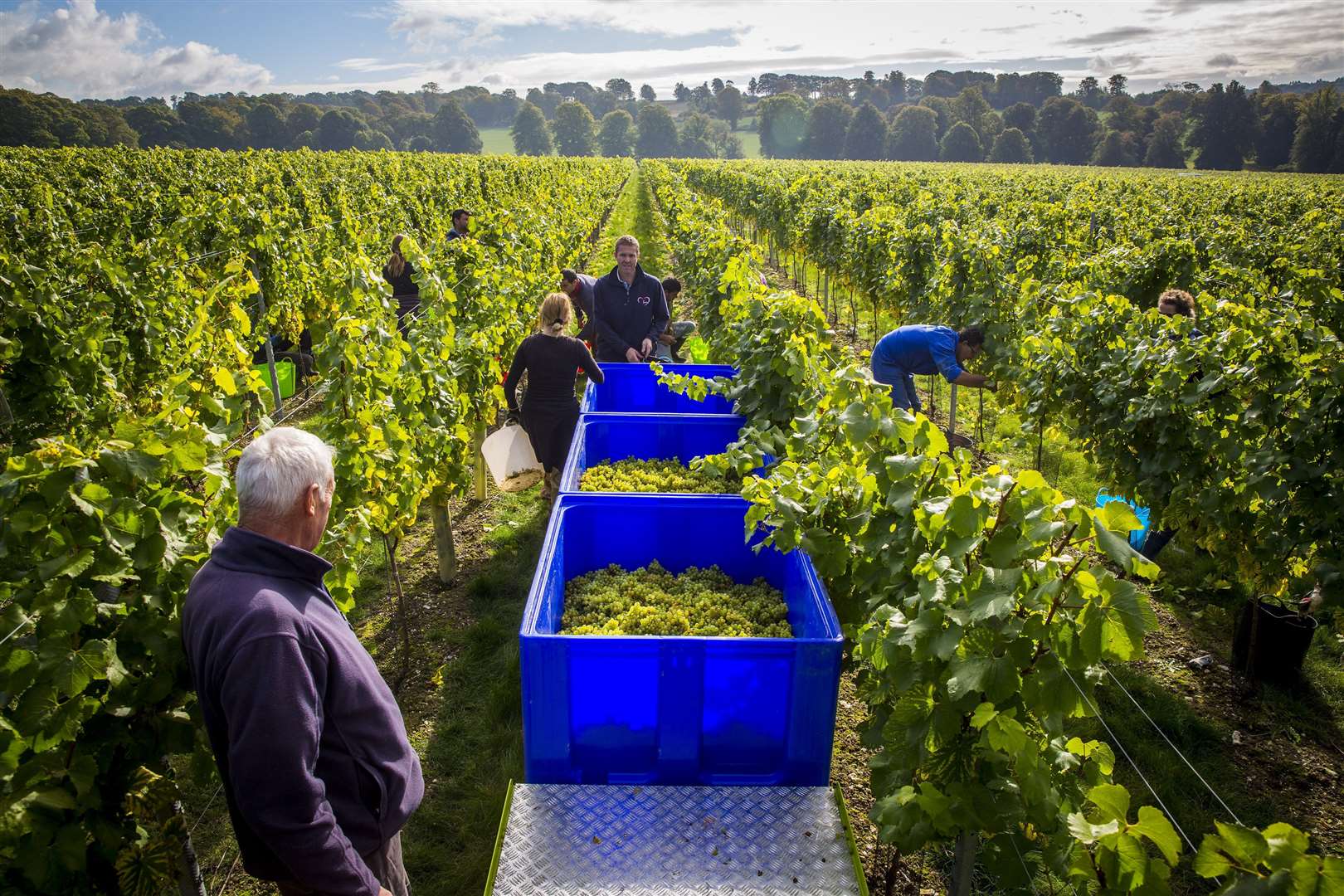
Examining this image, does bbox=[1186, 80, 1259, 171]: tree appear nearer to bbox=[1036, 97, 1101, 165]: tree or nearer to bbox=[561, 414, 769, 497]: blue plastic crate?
bbox=[1036, 97, 1101, 165]: tree

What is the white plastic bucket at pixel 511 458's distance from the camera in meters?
6.09

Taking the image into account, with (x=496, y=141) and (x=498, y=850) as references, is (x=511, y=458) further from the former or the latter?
(x=496, y=141)

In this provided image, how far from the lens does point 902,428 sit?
293 centimetres

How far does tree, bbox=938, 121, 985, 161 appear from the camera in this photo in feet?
298

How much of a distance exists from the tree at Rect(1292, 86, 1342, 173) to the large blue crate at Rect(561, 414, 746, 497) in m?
78.7

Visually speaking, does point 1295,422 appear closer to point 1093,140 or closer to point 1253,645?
point 1253,645

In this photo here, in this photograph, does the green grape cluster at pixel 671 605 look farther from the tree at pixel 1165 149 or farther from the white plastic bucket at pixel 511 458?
the tree at pixel 1165 149

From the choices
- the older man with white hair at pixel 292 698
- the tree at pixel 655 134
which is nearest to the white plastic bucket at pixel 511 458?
the older man with white hair at pixel 292 698

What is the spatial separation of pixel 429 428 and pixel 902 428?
3.14 metres

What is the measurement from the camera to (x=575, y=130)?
11725cm

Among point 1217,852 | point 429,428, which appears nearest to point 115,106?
point 429,428

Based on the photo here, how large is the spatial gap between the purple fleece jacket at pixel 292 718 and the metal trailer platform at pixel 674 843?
654mm

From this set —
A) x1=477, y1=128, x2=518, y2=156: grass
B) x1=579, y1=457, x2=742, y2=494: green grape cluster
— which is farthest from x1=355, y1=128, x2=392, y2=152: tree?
x1=579, y1=457, x2=742, y2=494: green grape cluster

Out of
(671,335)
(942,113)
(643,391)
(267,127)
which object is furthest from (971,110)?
(643,391)
